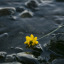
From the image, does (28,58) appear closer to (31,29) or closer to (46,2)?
(31,29)

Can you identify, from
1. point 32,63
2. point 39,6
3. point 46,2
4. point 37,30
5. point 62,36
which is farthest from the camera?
point 46,2

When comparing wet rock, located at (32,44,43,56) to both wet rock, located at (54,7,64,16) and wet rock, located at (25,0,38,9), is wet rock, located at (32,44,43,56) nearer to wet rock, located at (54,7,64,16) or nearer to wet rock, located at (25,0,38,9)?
wet rock, located at (54,7,64,16)

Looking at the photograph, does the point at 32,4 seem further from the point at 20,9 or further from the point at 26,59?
the point at 26,59

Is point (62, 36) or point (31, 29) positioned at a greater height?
point (62, 36)

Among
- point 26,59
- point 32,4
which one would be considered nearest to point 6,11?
point 32,4

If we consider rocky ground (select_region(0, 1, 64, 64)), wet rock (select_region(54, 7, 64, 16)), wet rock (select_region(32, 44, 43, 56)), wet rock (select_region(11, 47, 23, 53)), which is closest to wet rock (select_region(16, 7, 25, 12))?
rocky ground (select_region(0, 1, 64, 64))

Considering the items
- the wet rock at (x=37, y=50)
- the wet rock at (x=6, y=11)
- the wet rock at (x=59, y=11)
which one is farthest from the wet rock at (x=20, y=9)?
the wet rock at (x=37, y=50)

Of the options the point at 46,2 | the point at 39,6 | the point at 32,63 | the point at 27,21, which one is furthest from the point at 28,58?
the point at 46,2

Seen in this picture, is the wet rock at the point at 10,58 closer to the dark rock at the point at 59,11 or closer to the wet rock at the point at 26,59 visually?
the wet rock at the point at 26,59

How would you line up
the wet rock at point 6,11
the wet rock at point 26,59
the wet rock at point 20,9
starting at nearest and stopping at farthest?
the wet rock at point 26,59, the wet rock at point 6,11, the wet rock at point 20,9
